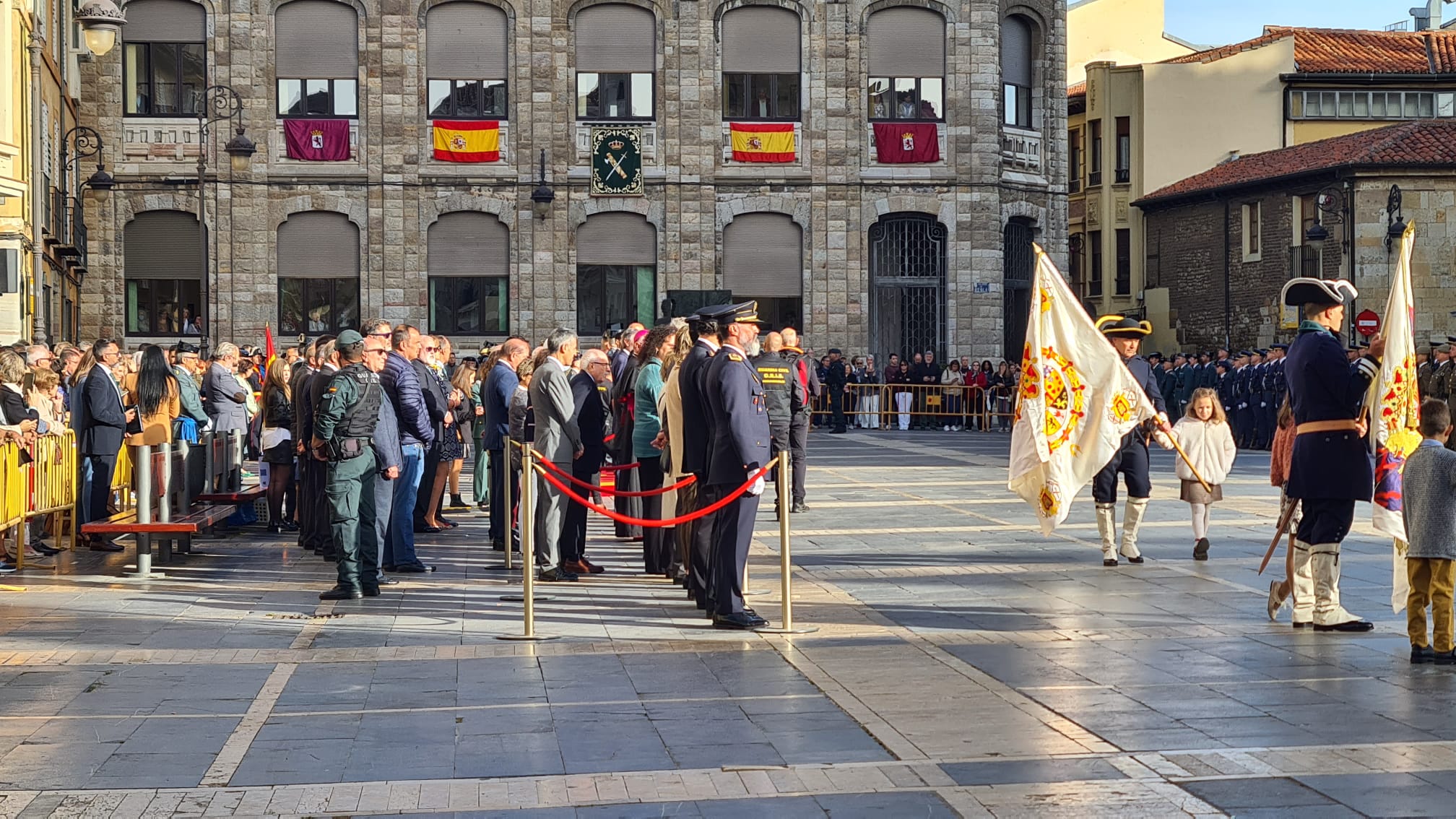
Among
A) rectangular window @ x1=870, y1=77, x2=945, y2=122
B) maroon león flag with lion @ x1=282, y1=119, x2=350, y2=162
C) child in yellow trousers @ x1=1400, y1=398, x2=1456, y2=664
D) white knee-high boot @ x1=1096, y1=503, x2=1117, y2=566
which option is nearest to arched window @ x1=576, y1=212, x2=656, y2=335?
maroon león flag with lion @ x1=282, y1=119, x2=350, y2=162

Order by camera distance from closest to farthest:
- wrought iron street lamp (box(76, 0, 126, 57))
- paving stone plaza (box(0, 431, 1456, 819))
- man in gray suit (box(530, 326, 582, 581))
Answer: paving stone plaza (box(0, 431, 1456, 819)), man in gray suit (box(530, 326, 582, 581)), wrought iron street lamp (box(76, 0, 126, 57))

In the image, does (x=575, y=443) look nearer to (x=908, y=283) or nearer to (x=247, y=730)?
(x=247, y=730)

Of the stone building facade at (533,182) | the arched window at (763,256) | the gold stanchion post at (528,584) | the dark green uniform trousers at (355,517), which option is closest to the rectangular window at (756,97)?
the stone building facade at (533,182)

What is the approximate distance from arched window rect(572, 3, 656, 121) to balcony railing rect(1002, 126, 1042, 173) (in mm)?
8131

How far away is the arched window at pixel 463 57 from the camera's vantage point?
40.9 meters

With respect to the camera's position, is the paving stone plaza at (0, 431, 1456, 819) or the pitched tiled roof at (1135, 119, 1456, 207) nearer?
the paving stone plaza at (0, 431, 1456, 819)

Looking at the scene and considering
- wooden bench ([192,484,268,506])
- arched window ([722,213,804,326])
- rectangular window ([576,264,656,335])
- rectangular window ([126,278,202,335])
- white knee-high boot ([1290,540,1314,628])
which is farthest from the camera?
arched window ([722,213,804,326])

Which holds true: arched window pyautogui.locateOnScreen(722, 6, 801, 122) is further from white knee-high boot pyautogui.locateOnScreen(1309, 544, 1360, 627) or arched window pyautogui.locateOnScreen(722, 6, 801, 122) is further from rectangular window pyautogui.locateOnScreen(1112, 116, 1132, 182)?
white knee-high boot pyautogui.locateOnScreen(1309, 544, 1360, 627)

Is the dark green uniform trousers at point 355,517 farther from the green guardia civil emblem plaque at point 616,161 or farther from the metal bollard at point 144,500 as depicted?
the green guardia civil emblem plaque at point 616,161

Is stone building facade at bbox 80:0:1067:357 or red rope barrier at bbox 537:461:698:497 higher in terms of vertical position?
stone building facade at bbox 80:0:1067:357

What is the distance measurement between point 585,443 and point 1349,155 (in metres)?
35.1

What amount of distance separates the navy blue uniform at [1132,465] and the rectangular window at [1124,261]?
42757 millimetres

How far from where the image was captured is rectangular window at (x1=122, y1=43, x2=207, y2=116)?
4019 cm

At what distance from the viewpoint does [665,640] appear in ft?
36.1
